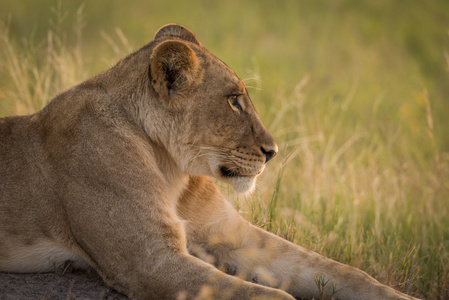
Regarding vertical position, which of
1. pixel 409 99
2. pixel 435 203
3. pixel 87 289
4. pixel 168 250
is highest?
pixel 168 250

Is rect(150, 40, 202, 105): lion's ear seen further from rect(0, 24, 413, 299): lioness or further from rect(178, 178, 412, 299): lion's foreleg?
rect(178, 178, 412, 299): lion's foreleg

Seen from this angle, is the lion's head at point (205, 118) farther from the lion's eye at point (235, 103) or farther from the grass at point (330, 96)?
the grass at point (330, 96)

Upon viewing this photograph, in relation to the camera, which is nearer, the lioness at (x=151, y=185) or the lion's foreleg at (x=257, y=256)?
the lioness at (x=151, y=185)

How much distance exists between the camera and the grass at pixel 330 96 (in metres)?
4.61

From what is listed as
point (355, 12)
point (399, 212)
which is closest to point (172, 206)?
point (399, 212)

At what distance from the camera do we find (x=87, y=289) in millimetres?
3242

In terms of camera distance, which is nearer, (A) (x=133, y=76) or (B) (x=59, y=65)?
(A) (x=133, y=76)

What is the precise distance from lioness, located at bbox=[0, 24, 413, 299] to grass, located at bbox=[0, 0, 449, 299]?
1.60ft

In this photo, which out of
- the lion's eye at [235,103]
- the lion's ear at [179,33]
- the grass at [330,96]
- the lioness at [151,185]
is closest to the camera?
the lioness at [151,185]

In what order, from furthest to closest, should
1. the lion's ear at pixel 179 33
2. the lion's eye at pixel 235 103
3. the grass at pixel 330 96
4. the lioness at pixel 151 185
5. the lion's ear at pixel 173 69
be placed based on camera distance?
the grass at pixel 330 96 → the lion's ear at pixel 179 33 → the lion's eye at pixel 235 103 → the lion's ear at pixel 173 69 → the lioness at pixel 151 185

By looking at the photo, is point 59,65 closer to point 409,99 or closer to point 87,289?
point 87,289

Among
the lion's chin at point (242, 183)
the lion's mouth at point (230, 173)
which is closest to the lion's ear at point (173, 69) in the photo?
the lion's mouth at point (230, 173)

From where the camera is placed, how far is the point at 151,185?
3211mm

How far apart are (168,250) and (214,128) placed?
0.80m
